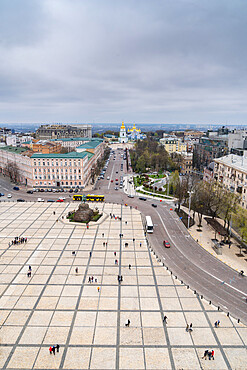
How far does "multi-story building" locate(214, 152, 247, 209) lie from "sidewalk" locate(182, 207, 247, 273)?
44.5 ft

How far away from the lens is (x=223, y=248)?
55.6m

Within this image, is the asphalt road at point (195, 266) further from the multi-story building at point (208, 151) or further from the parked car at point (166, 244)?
the multi-story building at point (208, 151)

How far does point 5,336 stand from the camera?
29531mm

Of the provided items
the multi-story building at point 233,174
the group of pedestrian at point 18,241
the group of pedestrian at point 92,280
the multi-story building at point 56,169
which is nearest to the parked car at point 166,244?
the group of pedestrian at point 92,280

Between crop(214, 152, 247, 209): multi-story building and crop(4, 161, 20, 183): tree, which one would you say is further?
crop(4, 161, 20, 183): tree

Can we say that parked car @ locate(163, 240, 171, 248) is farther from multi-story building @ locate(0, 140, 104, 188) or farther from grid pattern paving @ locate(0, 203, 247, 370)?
multi-story building @ locate(0, 140, 104, 188)

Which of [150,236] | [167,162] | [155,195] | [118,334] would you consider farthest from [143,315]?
[167,162]

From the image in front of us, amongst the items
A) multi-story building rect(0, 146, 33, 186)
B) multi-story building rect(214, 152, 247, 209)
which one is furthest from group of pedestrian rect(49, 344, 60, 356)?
multi-story building rect(0, 146, 33, 186)

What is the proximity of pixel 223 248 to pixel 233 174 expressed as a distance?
93.4 feet

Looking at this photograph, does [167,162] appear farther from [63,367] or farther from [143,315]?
[63,367]

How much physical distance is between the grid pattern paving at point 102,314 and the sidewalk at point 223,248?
14.4m

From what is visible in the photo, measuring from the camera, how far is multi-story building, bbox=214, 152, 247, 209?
2721 inches

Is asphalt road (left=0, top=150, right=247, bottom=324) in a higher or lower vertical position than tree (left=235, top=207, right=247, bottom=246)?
lower

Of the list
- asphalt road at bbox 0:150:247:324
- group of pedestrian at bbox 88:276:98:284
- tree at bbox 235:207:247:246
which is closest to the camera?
asphalt road at bbox 0:150:247:324
